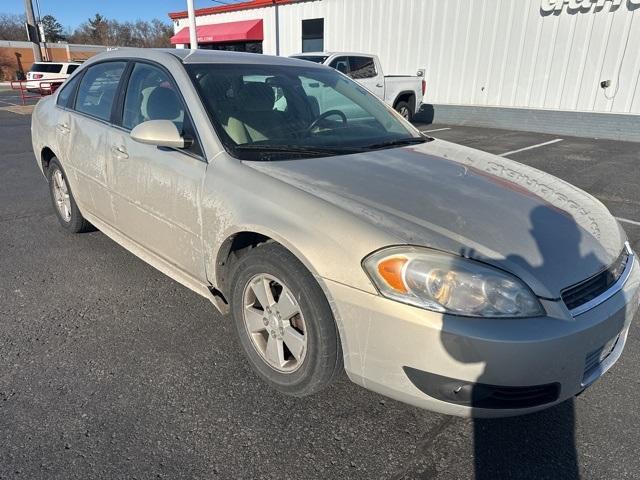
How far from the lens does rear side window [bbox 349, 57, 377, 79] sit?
11.1 meters

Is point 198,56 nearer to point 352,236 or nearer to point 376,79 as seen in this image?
point 352,236

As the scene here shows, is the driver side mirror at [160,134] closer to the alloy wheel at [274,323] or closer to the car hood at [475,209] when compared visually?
the car hood at [475,209]

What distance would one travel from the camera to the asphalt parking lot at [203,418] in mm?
1905

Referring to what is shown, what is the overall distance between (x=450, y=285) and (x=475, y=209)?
22.0 inches

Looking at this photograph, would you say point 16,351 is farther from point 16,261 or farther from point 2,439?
point 16,261

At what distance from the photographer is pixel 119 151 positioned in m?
3.05

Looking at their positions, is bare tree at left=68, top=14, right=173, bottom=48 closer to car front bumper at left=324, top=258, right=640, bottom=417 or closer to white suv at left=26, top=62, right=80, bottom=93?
white suv at left=26, top=62, right=80, bottom=93

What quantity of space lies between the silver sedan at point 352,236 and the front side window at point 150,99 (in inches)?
0.5

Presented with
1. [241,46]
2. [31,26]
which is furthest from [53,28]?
[241,46]

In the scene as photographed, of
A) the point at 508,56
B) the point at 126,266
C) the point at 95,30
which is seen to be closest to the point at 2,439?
the point at 126,266

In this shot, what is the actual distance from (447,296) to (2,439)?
1983 millimetres

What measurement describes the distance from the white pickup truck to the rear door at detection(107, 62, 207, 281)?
795 cm

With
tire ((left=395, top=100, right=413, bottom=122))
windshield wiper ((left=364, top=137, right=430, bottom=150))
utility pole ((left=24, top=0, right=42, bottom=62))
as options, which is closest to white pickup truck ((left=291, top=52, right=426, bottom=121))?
tire ((left=395, top=100, right=413, bottom=122))

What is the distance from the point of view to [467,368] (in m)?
1.71
